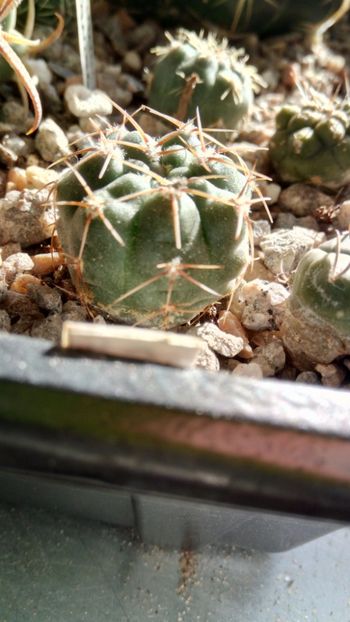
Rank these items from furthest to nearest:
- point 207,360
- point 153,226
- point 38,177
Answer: point 38,177
point 207,360
point 153,226

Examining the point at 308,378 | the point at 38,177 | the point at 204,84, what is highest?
the point at 204,84

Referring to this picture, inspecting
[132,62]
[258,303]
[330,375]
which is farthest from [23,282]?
[132,62]

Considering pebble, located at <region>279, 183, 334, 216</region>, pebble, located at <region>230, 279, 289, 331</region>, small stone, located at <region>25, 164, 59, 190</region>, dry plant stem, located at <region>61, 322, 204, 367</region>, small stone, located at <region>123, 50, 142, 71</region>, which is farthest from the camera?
small stone, located at <region>123, 50, 142, 71</region>

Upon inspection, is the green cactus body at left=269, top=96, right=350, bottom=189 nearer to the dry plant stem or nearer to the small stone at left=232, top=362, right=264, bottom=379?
the small stone at left=232, top=362, right=264, bottom=379

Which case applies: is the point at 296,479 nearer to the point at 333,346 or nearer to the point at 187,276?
the point at 187,276

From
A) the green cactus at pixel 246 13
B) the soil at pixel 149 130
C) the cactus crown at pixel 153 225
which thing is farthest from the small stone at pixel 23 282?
the green cactus at pixel 246 13

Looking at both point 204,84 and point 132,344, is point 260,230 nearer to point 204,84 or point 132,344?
point 204,84

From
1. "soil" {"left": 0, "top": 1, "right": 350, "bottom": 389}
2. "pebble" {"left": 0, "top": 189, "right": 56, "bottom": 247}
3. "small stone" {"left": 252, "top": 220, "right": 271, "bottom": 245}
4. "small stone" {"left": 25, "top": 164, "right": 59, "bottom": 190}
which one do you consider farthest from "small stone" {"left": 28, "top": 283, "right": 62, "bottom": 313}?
"small stone" {"left": 252, "top": 220, "right": 271, "bottom": 245}
